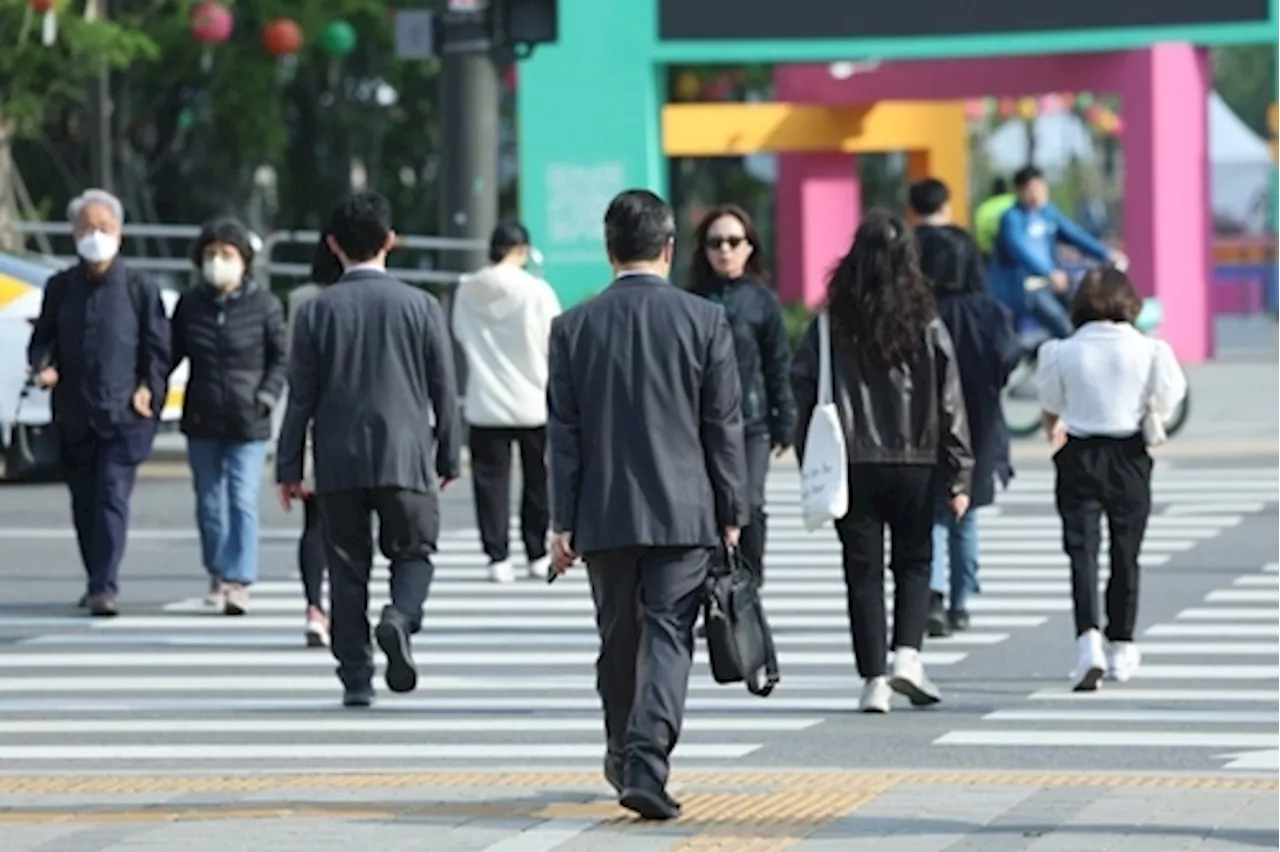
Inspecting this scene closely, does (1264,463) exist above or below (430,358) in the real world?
below

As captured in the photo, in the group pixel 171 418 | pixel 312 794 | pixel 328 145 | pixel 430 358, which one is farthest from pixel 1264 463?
pixel 328 145

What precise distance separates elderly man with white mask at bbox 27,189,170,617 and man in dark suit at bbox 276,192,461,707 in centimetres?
330

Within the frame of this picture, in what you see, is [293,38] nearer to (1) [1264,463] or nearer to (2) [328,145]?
(2) [328,145]

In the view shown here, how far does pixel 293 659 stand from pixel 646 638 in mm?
4608

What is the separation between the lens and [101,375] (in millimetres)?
14906

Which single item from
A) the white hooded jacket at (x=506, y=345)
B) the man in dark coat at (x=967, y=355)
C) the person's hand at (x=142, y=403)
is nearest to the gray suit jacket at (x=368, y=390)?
the man in dark coat at (x=967, y=355)

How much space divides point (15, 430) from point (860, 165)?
31901mm

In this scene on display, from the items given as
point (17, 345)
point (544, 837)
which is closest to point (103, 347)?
point (544, 837)

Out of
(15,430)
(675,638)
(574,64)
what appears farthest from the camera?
(574,64)

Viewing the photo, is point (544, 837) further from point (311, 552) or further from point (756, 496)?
point (311, 552)

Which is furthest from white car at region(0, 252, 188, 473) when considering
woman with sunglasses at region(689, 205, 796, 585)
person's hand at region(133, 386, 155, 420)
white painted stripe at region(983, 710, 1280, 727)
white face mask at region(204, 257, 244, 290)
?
white painted stripe at region(983, 710, 1280, 727)

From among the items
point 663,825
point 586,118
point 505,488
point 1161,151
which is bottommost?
point 663,825

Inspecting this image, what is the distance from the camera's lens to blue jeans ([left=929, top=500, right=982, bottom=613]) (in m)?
13.8

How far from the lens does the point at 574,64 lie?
32062mm
